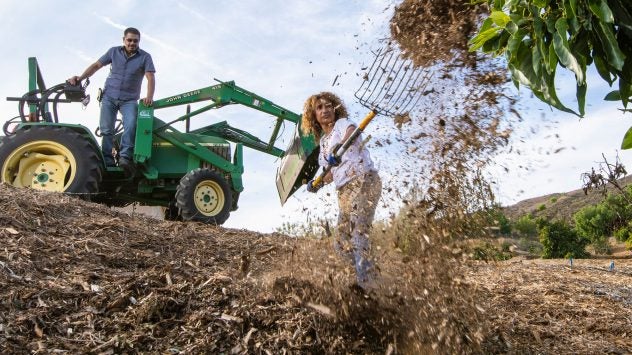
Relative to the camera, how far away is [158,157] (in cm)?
855

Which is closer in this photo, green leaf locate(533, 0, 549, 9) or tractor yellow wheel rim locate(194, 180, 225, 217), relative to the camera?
green leaf locate(533, 0, 549, 9)

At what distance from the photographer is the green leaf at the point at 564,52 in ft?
6.95

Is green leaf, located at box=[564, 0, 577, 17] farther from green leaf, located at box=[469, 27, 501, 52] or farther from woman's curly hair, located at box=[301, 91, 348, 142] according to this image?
woman's curly hair, located at box=[301, 91, 348, 142]

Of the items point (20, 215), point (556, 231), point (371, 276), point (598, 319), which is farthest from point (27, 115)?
point (556, 231)

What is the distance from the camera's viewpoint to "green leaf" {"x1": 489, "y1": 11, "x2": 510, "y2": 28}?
7.86 feet

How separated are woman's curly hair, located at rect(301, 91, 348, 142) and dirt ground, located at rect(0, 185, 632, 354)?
92 centimetres

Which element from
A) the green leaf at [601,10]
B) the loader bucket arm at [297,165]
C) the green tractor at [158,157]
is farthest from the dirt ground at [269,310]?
the green tractor at [158,157]

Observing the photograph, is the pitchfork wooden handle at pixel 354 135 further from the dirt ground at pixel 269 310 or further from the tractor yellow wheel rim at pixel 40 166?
the tractor yellow wheel rim at pixel 40 166

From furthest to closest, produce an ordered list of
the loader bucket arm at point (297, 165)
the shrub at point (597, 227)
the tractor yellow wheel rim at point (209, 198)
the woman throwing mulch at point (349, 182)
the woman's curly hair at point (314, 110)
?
the shrub at point (597, 227)
the tractor yellow wheel rim at point (209, 198)
the loader bucket arm at point (297, 165)
the woman's curly hair at point (314, 110)
the woman throwing mulch at point (349, 182)

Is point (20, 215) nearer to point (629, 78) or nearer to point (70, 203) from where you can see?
point (70, 203)

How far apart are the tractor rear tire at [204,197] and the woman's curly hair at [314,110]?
3.73 meters

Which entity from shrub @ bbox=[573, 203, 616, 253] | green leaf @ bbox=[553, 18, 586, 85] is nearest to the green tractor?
green leaf @ bbox=[553, 18, 586, 85]

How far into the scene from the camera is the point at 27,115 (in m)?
7.95

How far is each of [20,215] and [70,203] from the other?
0.92 metres
